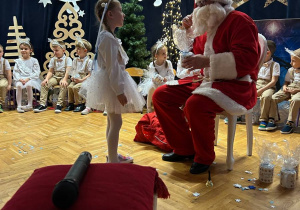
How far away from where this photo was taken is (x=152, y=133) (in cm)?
273

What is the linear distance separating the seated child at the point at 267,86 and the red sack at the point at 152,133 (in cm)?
140

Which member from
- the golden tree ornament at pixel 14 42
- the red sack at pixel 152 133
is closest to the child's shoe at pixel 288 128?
the red sack at pixel 152 133

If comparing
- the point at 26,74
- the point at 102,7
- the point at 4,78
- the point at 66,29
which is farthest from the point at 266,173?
the point at 66,29

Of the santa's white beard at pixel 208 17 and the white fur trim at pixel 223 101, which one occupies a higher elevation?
the santa's white beard at pixel 208 17

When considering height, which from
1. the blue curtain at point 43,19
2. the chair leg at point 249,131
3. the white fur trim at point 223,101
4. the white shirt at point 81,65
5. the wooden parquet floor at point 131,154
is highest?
the blue curtain at point 43,19

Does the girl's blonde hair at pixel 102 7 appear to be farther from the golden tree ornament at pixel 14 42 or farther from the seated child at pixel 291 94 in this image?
the golden tree ornament at pixel 14 42

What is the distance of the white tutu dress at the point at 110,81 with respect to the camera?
1930mm

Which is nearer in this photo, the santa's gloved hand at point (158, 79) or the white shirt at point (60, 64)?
the santa's gloved hand at point (158, 79)

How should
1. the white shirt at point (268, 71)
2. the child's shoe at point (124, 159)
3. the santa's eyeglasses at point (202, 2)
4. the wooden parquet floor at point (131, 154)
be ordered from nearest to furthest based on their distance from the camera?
the wooden parquet floor at point (131, 154) < the santa's eyeglasses at point (202, 2) < the child's shoe at point (124, 159) < the white shirt at point (268, 71)

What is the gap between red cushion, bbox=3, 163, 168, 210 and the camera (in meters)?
0.95

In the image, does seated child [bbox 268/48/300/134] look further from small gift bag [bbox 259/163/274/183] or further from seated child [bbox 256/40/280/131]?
small gift bag [bbox 259/163/274/183]

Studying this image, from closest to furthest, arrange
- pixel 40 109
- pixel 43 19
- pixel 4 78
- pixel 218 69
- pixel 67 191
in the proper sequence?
pixel 67 191 → pixel 218 69 → pixel 40 109 → pixel 4 78 → pixel 43 19

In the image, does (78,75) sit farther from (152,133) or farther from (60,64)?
(152,133)

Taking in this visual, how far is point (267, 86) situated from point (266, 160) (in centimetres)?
188
